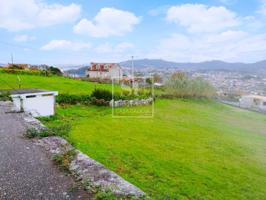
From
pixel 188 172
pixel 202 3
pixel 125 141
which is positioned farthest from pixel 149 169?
pixel 202 3

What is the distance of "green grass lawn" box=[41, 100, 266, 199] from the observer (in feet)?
20.6

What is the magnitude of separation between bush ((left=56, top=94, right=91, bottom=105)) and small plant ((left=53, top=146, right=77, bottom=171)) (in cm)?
1445

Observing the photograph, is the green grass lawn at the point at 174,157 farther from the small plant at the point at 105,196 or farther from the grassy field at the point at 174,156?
the small plant at the point at 105,196

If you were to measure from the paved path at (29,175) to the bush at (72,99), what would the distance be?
43.1 ft

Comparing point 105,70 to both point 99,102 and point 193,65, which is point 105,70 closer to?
point 193,65

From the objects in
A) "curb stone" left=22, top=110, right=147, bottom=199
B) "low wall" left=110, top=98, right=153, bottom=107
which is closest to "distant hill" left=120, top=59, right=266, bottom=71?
"low wall" left=110, top=98, right=153, bottom=107

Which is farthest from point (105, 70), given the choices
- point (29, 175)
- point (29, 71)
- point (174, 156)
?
point (29, 175)

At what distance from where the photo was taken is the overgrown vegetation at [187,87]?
31578 mm

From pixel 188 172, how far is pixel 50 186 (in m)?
4.86

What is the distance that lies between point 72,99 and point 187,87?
17.4 metres

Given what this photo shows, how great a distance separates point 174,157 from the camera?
28.7 feet

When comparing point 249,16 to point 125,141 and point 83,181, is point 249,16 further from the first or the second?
point 83,181

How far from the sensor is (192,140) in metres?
11.9

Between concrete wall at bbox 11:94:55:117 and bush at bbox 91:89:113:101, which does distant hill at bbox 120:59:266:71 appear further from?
concrete wall at bbox 11:94:55:117
